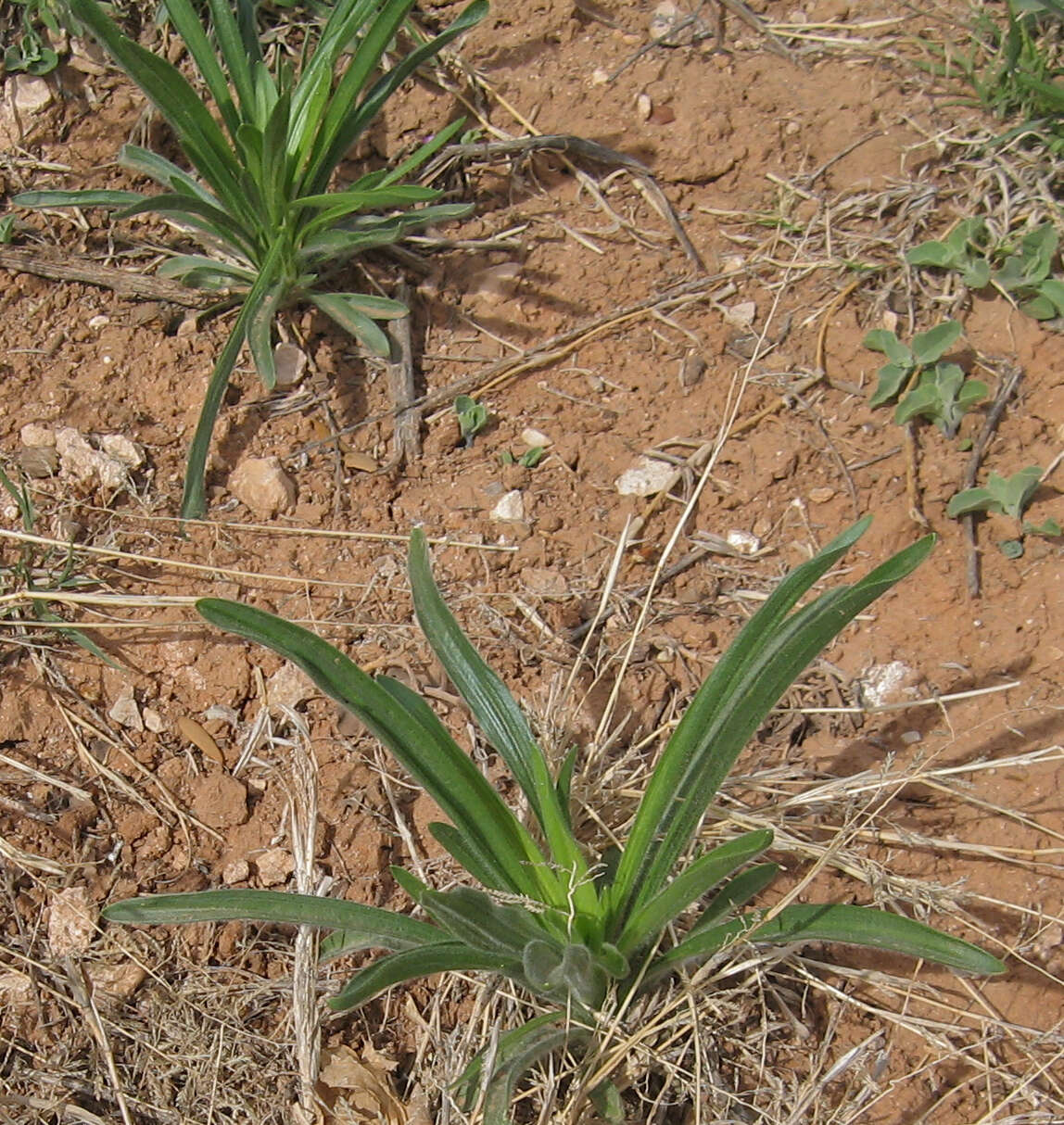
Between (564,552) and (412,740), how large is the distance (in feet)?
2.37

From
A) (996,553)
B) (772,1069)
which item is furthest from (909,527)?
(772,1069)

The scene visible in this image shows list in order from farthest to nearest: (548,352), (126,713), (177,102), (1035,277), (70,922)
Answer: (548,352) < (1035,277) < (177,102) < (126,713) < (70,922)

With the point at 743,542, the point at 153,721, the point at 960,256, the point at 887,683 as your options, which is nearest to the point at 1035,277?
the point at 960,256

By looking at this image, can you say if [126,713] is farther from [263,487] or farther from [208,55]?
[208,55]

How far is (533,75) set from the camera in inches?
108

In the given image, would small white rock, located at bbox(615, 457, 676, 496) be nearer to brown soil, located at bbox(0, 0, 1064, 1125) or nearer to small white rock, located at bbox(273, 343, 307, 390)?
brown soil, located at bbox(0, 0, 1064, 1125)

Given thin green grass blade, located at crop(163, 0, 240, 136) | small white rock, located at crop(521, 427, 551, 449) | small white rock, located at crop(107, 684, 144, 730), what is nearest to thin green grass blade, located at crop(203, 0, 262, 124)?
thin green grass blade, located at crop(163, 0, 240, 136)

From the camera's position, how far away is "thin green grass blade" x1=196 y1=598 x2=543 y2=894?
4.89 feet

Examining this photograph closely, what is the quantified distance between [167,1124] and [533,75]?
91.6 inches

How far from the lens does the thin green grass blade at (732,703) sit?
1449 millimetres

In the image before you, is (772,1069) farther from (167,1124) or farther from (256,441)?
(256,441)

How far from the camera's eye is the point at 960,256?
2355mm

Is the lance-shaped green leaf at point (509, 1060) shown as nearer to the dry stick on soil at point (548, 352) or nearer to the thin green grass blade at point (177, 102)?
the dry stick on soil at point (548, 352)

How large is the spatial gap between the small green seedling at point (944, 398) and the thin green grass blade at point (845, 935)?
42.3 inches
